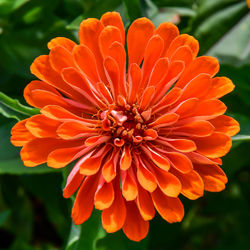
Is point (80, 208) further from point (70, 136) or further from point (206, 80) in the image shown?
point (206, 80)

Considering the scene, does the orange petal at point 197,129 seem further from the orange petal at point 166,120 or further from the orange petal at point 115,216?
the orange petal at point 115,216

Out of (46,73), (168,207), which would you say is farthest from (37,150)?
(168,207)

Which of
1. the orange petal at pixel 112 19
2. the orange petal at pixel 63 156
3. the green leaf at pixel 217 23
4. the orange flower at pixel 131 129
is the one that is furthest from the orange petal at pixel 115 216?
the green leaf at pixel 217 23

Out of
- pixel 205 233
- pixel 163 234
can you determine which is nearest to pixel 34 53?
pixel 163 234

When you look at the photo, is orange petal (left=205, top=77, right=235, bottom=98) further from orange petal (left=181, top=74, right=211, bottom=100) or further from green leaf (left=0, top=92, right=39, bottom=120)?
green leaf (left=0, top=92, right=39, bottom=120)

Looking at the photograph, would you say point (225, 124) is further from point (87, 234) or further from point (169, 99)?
point (87, 234)
